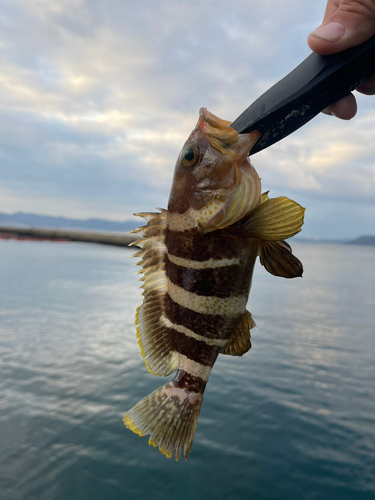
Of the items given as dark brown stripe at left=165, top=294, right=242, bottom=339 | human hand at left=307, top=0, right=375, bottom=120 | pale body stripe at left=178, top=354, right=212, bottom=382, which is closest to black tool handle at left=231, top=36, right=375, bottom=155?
human hand at left=307, top=0, right=375, bottom=120

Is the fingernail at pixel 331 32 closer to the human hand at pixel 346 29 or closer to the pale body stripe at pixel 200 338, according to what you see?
the human hand at pixel 346 29

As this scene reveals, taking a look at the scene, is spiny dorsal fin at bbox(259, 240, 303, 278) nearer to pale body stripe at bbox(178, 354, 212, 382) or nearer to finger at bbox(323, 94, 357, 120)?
pale body stripe at bbox(178, 354, 212, 382)

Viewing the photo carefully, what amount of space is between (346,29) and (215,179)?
1.50 meters

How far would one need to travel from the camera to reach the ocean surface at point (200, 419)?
26.2 feet

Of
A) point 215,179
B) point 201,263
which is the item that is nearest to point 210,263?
point 201,263

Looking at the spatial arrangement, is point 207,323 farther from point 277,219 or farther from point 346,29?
point 346,29

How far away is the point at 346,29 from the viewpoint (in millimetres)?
2502

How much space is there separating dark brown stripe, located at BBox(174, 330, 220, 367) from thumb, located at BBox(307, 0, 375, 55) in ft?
7.48

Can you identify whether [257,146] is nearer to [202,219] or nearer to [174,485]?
[202,219]

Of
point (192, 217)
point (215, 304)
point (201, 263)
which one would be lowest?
point (215, 304)

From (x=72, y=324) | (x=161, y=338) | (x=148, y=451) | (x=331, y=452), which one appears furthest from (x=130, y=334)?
(x=161, y=338)

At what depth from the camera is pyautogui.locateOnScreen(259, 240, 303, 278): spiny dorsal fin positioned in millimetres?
2318

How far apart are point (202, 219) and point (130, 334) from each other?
1622cm

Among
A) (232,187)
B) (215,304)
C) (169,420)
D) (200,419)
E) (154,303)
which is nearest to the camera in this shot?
(232,187)
